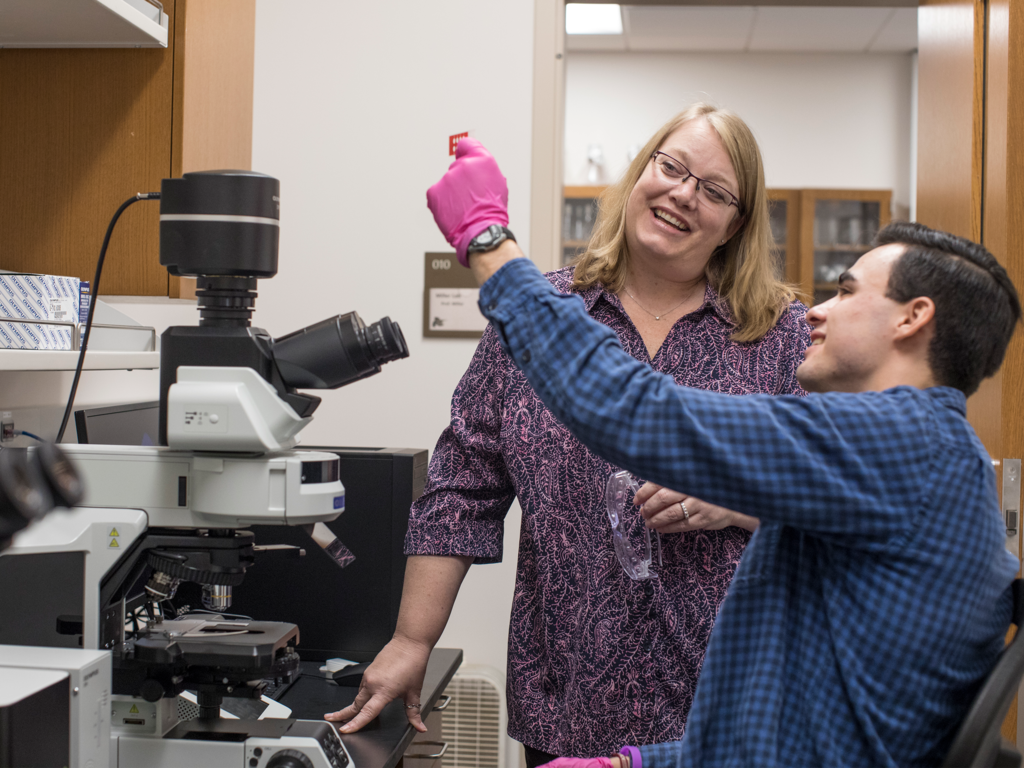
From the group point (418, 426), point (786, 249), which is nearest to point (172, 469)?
point (418, 426)

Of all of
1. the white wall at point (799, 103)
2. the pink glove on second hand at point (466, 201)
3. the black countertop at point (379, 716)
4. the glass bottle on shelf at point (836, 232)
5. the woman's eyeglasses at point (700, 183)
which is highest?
the white wall at point (799, 103)

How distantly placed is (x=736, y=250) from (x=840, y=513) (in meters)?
0.79

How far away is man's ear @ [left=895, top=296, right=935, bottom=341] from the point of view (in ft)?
2.77

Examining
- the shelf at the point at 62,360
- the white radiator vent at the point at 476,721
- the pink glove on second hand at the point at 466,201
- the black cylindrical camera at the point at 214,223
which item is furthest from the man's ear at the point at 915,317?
the white radiator vent at the point at 476,721

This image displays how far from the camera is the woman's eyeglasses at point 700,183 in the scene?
136 cm

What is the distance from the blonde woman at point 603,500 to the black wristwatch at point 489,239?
0.50m

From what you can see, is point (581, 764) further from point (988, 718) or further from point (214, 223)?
point (214, 223)

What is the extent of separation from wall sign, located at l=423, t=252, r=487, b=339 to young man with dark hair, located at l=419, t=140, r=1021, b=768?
1.50m

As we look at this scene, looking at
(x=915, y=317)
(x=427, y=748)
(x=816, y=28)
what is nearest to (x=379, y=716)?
(x=427, y=748)

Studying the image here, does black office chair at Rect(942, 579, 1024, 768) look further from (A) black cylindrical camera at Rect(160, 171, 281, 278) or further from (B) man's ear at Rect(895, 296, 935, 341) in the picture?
(A) black cylindrical camera at Rect(160, 171, 281, 278)

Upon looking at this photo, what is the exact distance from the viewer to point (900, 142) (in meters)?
5.60

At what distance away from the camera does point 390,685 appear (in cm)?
126

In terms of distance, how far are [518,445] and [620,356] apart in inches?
23.1

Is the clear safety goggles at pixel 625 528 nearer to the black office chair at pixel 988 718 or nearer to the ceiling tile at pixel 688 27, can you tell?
the black office chair at pixel 988 718
